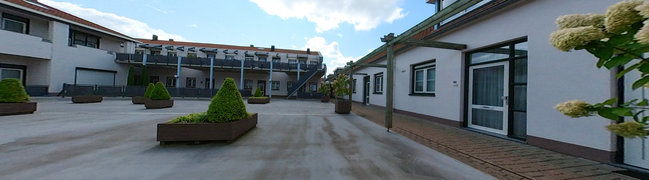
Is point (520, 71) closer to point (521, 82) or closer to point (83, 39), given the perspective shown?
point (521, 82)

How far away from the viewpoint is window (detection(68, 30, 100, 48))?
16992mm

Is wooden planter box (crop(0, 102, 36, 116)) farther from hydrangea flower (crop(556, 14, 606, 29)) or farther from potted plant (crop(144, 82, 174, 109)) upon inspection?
hydrangea flower (crop(556, 14, 606, 29))

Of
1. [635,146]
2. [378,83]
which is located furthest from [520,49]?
[378,83]

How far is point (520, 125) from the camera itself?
469 centimetres

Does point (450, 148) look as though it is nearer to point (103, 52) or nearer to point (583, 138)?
point (583, 138)

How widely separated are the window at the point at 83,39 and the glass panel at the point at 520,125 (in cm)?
2701

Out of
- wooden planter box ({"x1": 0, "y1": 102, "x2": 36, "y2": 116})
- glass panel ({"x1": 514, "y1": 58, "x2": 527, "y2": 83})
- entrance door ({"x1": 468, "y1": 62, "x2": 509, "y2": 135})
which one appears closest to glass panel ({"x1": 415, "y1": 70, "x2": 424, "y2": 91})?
entrance door ({"x1": 468, "y1": 62, "x2": 509, "y2": 135})

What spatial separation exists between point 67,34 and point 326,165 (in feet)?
78.2

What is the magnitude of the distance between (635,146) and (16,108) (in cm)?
1517

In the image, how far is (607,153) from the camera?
3.24 meters

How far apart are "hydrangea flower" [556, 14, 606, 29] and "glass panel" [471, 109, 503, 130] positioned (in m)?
4.70

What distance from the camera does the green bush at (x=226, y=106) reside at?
14.2 ft

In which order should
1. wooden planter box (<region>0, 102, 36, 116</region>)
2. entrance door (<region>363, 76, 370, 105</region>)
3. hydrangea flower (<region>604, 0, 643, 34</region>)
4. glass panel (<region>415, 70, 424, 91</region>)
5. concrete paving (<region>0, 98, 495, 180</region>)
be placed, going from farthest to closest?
entrance door (<region>363, 76, 370, 105</region>) → glass panel (<region>415, 70, 424, 91</region>) → wooden planter box (<region>0, 102, 36, 116</region>) → concrete paving (<region>0, 98, 495, 180</region>) → hydrangea flower (<region>604, 0, 643, 34</region>)

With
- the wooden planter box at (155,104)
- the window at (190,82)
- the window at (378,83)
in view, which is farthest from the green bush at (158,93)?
the window at (190,82)
